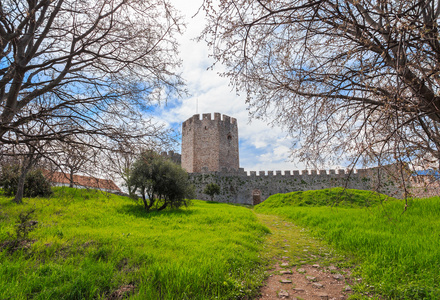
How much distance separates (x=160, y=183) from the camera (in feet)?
36.8

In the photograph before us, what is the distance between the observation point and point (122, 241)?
505 centimetres

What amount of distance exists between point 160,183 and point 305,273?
8.53 metres

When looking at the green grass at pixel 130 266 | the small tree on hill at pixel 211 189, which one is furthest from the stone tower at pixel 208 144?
the green grass at pixel 130 266

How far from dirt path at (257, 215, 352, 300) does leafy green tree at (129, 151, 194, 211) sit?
6.75m

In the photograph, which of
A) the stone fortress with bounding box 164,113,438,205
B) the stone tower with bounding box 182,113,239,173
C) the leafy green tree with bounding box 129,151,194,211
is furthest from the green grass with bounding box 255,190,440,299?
the stone tower with bounding box 182,113,239,173

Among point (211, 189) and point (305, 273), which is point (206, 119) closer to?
point (211, 189)

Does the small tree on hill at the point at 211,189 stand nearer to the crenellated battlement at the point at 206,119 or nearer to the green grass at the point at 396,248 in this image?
the crenellated battlement at the point at 206,119

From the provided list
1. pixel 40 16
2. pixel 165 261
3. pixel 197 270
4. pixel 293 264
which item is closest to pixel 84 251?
pixel 165 261

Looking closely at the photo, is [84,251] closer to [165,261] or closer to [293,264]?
[165,261]

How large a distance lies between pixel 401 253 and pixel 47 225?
844cm

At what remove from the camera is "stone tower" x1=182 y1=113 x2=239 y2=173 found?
27.8 m

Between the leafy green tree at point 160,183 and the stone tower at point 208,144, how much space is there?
1528cm

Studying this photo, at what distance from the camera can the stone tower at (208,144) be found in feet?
91.4

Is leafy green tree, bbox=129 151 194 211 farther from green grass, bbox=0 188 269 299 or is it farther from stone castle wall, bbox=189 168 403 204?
stone castle wall, bbox=189 168 403 204
